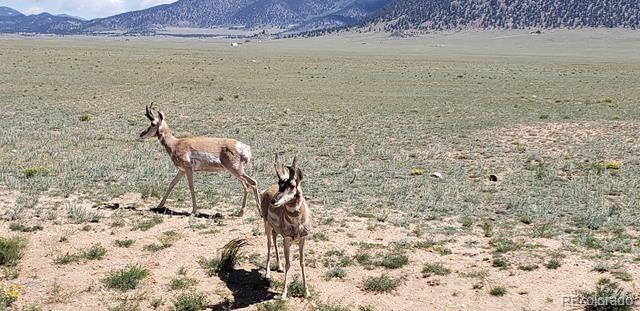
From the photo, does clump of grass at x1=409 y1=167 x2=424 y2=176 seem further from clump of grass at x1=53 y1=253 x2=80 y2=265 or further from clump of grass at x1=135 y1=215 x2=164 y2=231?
clump of grass at x1=53 y1=253 x2=80 y2=265

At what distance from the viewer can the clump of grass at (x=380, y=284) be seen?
872 centimetres

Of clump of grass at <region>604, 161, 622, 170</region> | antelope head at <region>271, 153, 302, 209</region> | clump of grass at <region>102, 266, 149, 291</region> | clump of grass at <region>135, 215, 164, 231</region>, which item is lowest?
clump of grass at <region>604, 161, 622, 170</region>

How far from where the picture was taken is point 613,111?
107ft

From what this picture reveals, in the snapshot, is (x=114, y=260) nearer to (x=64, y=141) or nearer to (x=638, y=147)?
(x=64, y=141)

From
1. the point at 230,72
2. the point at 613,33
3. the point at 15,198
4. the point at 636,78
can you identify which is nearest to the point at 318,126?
the point at 15,198

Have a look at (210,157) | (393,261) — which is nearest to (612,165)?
(393,261)

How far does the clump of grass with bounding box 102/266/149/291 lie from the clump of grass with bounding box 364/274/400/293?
3.52 m

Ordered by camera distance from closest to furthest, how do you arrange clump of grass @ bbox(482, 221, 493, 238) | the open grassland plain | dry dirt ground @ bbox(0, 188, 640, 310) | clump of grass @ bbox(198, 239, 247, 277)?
dry dirt ground @ bbox(0, 188, 640, 310) → the open grassland plain → clump of grass @ bbox(198, 239, 247, 277) → clump of grass @ bbox(482, 221, 493, 238)

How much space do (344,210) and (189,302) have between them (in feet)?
18.8

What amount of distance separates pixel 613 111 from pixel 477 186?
21360mm

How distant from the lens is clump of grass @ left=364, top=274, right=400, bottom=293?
872 cm

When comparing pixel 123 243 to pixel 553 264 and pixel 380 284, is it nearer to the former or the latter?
pixel 380 284

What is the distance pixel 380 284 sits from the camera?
874 cm

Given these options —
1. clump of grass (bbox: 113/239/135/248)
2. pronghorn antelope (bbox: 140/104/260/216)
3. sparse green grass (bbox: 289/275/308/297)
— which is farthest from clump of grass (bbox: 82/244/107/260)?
sparse green grass (bbox: 289/275/308/297)
